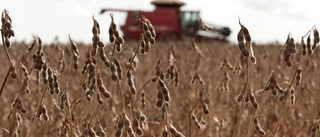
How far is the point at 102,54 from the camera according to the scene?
1937 millimetres

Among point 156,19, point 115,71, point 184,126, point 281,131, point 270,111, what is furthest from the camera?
point 156,19

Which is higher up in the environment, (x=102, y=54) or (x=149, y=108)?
(x=102, y=54)

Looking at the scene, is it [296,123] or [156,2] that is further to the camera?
[156,2]

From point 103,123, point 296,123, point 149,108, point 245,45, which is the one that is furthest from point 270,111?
point 245,45

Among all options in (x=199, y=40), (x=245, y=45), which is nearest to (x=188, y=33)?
(x=199, y=40)

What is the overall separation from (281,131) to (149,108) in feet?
4.67

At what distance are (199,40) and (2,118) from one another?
1692 centimetres

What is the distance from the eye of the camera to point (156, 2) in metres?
24.0

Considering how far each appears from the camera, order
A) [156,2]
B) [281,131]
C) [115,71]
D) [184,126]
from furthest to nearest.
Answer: [156,2], [184,126], [281,131], [115,71]

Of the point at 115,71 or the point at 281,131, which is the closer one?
the point at 115,71

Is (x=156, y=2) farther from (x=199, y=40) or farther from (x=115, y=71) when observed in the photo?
(x=115, y=71)

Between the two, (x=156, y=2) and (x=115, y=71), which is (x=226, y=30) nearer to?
(x=156, y=2)

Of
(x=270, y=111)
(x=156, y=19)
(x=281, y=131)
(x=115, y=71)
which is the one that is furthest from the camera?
(x=156, y=19)

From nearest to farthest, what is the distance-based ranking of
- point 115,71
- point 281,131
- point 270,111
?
point 115,71, point 281,131, point 270,111
